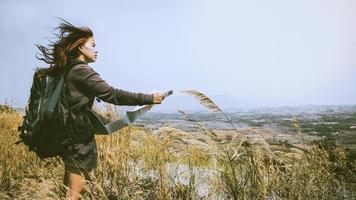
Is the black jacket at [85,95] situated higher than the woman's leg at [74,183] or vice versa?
the black jacket at [85,95]

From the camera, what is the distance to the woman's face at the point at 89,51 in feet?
8.98

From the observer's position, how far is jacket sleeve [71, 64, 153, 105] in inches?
99.1

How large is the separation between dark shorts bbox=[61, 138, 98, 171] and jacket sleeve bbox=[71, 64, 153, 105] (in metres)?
0.36

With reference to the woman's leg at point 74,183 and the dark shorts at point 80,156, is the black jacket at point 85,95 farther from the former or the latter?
the woman's leg at point 74,183

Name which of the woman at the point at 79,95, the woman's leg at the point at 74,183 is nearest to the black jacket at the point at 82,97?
the woman at the point at 79,95

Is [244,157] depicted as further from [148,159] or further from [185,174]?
[148,159]

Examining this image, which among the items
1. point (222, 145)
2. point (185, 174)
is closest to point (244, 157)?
point (222, 145)

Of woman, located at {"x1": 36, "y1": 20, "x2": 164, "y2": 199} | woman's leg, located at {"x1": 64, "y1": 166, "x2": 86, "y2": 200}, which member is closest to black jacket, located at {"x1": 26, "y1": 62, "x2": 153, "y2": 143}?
woman, located at {"x1": 36, "y1": 20, "x2": 164, "y2": 199}

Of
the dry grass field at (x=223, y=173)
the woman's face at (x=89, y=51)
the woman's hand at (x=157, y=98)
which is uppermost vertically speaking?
the woman's face at (x=89, y=51)

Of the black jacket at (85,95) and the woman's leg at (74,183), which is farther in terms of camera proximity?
the woman's leg at (74,183)

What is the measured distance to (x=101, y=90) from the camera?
252cm

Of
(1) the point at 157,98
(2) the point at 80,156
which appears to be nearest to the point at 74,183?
(2) the point at 80,156

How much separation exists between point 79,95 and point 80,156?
1.36 ft

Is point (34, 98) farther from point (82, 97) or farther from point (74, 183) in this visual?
point (74, 183)
